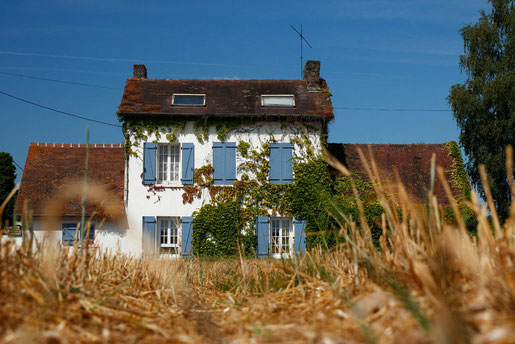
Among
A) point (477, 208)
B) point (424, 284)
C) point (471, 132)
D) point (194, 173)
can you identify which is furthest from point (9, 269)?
point (471, 132)

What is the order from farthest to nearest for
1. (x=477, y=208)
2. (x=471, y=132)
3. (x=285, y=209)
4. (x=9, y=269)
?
(x=471, y=132)
(x=285, y=209)
(x=9, y=269)
(x=477, y=208)

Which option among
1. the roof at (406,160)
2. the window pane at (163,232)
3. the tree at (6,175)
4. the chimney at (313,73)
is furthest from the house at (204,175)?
the tree at (6,175)

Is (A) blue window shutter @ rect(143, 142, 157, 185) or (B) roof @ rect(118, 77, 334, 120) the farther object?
(B) roof @ rect(118, 77, 334, 120)

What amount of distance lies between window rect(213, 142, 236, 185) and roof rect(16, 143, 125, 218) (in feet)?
11.5

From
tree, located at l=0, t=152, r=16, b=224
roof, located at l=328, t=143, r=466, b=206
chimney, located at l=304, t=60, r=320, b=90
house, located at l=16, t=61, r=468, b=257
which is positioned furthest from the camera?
tree, located at l=0, t=152, r=16, b=224

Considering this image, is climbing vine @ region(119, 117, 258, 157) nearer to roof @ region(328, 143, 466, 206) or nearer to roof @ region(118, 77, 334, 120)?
roof @ region(118, 77, 334, 120)

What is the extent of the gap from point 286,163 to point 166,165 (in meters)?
4.20

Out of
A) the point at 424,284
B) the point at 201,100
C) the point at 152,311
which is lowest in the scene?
the point at 152,311

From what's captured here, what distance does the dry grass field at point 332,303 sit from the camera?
1961 mm

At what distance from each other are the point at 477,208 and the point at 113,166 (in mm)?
17647

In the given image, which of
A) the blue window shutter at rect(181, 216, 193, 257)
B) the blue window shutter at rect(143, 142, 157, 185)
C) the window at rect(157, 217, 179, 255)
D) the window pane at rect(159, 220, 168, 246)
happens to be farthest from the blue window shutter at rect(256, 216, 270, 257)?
A: the blue window shutter at rect(143, 142, 157, 185)

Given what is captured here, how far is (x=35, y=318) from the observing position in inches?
87.4

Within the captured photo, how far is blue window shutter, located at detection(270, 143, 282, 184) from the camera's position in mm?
17203

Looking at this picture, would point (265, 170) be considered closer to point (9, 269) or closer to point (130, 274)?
point (130, 274)
